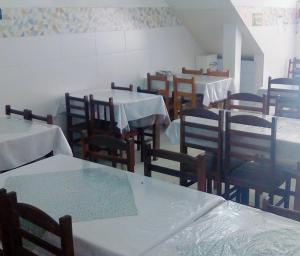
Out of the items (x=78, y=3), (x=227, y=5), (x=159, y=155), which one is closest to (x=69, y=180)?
(x=159, y=155)

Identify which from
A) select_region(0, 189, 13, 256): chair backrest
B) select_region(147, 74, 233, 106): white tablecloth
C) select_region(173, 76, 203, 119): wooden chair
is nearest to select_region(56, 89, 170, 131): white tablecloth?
select_region(173, 76, 203, 119): wooden chair

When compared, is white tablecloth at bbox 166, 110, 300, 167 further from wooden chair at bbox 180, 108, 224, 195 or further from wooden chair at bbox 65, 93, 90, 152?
wooden chair at bbox 65, 93, 90, 152

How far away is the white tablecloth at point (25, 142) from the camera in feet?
8.84

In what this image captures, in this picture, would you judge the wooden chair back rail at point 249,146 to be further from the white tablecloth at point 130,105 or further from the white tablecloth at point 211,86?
the white tablecloth at point 211,86

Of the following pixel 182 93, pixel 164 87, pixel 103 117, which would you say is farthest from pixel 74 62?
pixel 182 93

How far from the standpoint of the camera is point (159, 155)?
2.01 m

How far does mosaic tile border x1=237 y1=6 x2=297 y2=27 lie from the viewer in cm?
543

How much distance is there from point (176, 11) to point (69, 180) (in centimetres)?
427

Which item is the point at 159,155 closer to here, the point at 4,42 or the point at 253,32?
the point at 4,42

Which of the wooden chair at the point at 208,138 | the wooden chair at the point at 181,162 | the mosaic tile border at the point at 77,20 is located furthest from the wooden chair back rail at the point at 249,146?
the mosaic tile border at the point at 77,20

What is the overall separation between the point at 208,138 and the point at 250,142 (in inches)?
11.3

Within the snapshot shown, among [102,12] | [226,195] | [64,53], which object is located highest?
[102,12]

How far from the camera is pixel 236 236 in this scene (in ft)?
4.66

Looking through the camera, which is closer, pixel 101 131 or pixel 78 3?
pixel 101 131
